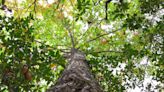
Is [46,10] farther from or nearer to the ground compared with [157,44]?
farther from the ground

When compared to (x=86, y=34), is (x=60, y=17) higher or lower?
higher

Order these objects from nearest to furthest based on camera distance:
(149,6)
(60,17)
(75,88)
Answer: (75,88) → (149,6) → (60,17)

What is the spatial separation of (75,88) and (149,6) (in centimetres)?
343

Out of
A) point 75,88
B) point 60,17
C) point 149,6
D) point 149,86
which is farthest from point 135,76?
point 60,17

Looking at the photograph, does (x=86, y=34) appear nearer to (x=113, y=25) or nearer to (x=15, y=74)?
(x=113, y=25)

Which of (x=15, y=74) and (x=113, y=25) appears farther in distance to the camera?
(x=113, y=25)

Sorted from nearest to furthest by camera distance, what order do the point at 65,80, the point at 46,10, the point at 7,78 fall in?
the point at 65,80 < the point at 7,78 < the point at 46,10

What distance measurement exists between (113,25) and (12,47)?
10337 mm

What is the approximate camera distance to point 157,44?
753cm

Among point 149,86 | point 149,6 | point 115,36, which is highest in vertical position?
point 149,6

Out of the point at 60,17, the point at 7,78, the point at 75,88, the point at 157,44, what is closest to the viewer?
the point at 75,88

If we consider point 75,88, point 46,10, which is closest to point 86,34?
point 46,10

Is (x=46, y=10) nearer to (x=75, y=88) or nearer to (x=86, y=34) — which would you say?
(x=86, y=34)

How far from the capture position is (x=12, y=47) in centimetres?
436
